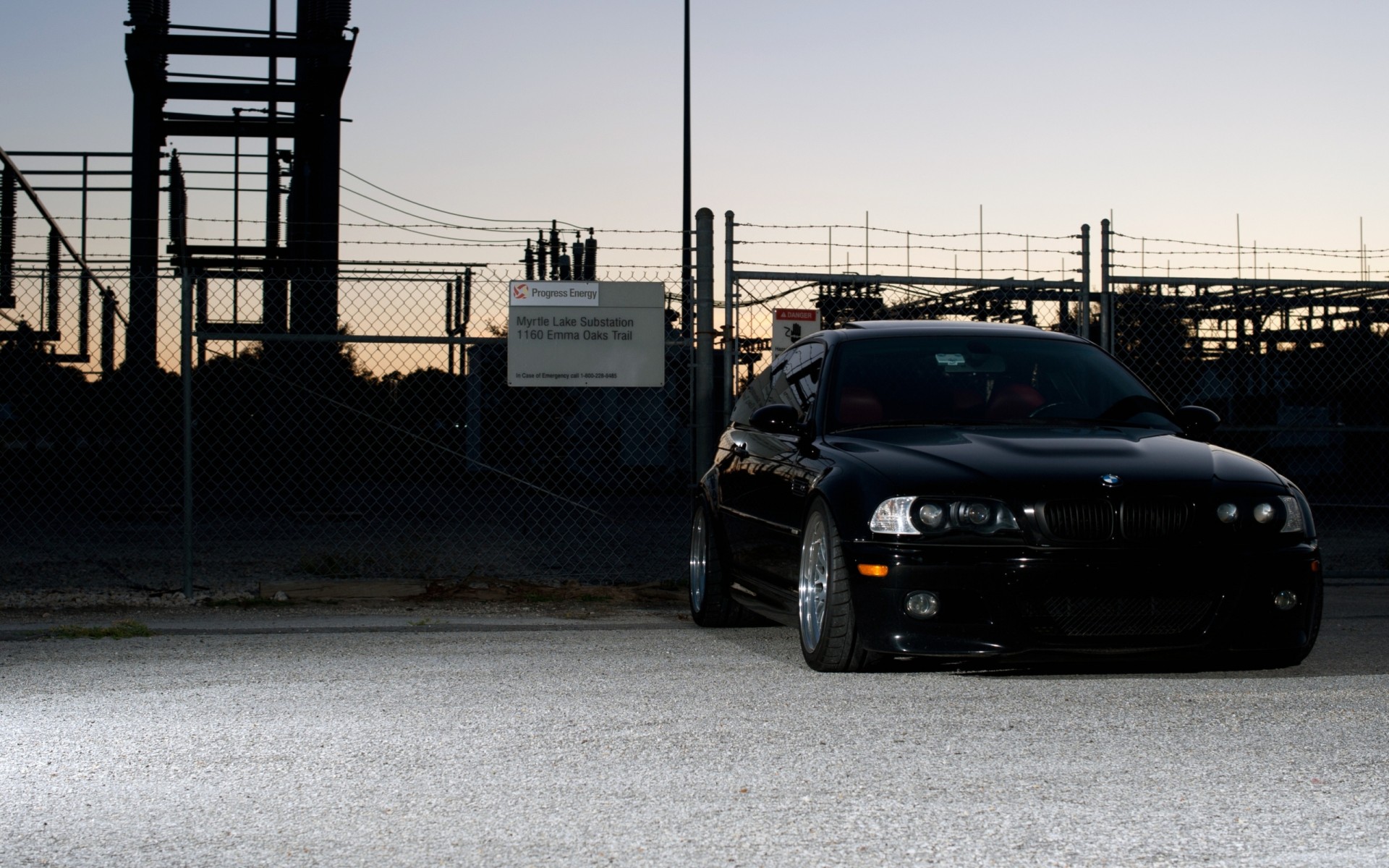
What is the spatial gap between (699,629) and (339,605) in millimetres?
2539

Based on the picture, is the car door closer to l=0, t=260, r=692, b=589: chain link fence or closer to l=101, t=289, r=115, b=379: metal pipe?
l=0, t=260, r=692, b=589: chain link fence

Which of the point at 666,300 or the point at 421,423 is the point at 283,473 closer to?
the point at 421,423

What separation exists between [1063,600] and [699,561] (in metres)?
3.03

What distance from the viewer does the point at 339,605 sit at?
921 cm

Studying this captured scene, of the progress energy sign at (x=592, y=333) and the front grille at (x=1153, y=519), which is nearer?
the front grille at (x=1153, y=519)

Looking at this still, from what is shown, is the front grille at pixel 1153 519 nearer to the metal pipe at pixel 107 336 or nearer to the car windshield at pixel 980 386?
the car windshield at pixel 980 386

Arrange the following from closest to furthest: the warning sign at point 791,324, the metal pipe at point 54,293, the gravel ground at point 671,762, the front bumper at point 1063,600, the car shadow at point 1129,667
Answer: the gravel ground at point 671,762
the front bumper at point 1063,600
the car shadow at point 1129,667
the warning sign at point 791,324
the metal pipe at point 54,293

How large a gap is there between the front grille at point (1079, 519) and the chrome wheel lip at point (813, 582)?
945 millimetres

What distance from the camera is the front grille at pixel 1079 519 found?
5.52m

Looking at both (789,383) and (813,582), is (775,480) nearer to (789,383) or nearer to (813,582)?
(813,582)

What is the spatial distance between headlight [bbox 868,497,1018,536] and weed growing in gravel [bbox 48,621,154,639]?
14.0 feet

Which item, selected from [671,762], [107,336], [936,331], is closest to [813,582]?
[936,331]

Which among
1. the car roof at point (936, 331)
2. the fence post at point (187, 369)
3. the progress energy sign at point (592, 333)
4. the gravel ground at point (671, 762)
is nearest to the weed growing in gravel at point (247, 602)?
the fence post at point (187, 369)

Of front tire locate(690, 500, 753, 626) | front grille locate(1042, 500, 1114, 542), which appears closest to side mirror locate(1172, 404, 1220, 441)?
front grille locate(1042, 500, 1114, 542)
